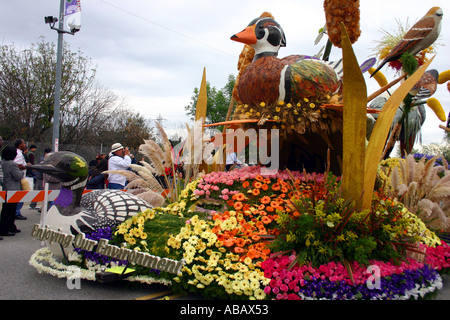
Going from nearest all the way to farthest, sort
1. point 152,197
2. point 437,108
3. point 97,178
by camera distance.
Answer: point 152,197
point 97,178
point 437,108

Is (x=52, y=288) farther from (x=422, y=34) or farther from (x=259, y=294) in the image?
(x=422, y=34)

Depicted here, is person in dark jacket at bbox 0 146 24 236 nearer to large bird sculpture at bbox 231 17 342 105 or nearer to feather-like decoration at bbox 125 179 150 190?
feather-like decoration at bbox 125 179 150 190

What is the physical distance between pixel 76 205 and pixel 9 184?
148 inches

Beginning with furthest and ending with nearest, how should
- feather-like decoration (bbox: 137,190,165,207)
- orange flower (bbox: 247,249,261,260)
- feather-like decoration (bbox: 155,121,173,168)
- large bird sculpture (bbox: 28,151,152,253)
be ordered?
feather-like decoration (bbox: 155,121,173,168)
feather-like decoration (bbox: 137,190,165,207)
large bird sculpture (bbox: 28,151,152,253)
orange flower (bbox: 247,249,261,260)

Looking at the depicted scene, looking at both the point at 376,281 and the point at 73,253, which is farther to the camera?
the point at 73,253

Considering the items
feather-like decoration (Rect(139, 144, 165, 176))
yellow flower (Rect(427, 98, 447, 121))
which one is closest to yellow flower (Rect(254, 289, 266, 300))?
feather-like decoration (Rect(139, 144, 165, 176))

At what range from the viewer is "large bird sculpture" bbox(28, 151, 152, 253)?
3.76m

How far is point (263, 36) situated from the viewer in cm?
500

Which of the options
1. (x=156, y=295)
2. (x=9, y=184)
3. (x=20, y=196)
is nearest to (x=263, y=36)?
(x=156, y=295)

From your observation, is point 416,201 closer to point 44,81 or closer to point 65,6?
point 65,6

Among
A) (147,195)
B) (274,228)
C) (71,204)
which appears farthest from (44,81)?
(274,228)

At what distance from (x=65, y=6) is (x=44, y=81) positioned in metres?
7.26

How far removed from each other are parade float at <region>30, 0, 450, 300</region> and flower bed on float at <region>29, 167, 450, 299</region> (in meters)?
0.01

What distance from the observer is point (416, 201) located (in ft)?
16.8
